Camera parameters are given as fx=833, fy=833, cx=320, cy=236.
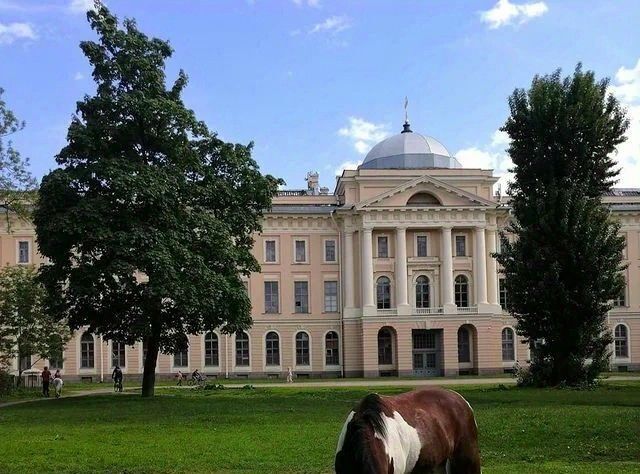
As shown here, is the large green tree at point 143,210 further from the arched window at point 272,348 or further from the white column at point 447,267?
the white column at point 447,267

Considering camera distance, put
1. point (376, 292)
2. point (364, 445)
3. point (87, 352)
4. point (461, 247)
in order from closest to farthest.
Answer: point (364, 445) < point (87, 352) < point (376, 292) < point (461, 247)

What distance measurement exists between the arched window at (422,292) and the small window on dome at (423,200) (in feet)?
20.1

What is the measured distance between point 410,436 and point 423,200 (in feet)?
202

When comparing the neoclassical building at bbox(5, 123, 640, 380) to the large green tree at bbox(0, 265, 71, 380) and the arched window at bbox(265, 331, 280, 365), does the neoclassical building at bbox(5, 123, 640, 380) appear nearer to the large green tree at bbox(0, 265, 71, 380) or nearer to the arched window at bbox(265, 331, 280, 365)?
the arched window at bbox(265, 331, 280, 365)

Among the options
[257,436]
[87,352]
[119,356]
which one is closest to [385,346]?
[119,356]

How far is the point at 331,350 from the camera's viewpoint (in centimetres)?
6944

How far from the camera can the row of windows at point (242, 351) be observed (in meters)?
67.2

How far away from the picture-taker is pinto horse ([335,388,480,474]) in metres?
7.43

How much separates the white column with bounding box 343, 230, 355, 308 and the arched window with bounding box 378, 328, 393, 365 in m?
3.48

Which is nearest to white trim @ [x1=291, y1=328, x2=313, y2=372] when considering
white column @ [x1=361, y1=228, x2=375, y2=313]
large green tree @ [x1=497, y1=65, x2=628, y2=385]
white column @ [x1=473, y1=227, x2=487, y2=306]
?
white column @ [x1=361, y1=228, x2=375, y2=313]

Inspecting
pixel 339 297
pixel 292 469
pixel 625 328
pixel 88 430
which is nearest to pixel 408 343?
pixel 339 297

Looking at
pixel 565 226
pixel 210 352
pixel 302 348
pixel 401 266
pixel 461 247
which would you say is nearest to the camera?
pixel 565 226

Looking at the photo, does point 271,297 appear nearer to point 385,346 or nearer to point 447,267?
point 385,346

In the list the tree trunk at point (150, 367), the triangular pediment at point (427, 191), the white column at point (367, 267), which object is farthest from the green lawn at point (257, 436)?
the triangular pediment at point (427, 191)
